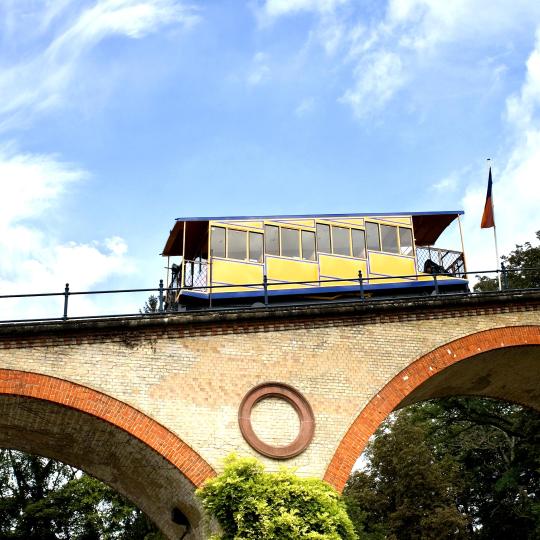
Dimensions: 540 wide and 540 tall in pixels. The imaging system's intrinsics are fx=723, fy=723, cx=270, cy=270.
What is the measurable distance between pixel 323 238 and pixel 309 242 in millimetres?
453

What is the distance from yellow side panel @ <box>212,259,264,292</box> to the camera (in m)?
19.5

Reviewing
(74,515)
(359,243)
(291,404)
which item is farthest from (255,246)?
(74,515)

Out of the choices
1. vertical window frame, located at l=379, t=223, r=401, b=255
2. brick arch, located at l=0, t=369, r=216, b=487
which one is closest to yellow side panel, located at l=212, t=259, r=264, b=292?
vertical window frame, located at l=379, t=223, r=401, b=255

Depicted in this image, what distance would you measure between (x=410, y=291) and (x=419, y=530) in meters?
14.3

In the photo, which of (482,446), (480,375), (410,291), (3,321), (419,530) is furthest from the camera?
(482,446)

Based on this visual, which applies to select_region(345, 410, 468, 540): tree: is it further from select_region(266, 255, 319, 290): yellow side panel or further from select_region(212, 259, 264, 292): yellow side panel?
select_region(212, 259, 264, 292): yellow side panel

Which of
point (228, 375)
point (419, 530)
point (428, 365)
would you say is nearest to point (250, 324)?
point (228, 375)

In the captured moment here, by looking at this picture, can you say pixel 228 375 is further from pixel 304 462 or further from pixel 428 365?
pixel 428 365

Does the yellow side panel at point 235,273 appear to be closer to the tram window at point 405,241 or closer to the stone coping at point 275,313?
the stone coping at point 275,313

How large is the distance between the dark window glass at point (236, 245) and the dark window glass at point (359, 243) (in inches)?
130

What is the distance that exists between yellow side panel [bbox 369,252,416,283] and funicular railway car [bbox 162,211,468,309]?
0.10 feet

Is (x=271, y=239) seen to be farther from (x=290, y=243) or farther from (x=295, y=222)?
(x=295, y=222)

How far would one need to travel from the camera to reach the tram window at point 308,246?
20.6 meters

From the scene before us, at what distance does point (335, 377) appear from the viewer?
Result: 52.0ft
